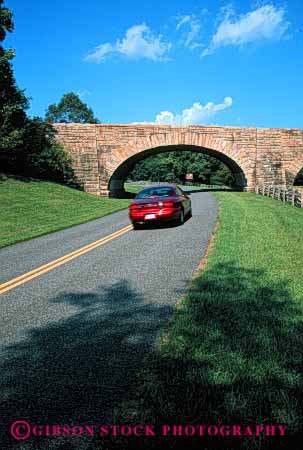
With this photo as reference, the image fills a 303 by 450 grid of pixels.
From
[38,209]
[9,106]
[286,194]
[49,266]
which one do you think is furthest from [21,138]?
[49,266]

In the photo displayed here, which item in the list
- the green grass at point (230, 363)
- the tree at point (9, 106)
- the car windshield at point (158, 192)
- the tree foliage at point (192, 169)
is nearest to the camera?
the green grass at point (230, 363)

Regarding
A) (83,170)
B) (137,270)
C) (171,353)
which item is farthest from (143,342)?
(83,170)

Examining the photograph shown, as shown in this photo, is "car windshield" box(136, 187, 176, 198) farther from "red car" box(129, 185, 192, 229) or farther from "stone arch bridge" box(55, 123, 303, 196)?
Answer: "stone arch bridge" box(55, 123, 303, 196)

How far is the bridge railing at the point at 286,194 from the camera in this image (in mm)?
18978

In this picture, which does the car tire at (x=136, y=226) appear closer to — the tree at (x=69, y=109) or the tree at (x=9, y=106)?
the tree at (x=9, y=106)

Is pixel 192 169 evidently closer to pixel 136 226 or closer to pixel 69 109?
pixel 69 109

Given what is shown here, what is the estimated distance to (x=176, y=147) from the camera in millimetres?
32156

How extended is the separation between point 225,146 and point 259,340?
29.1 meters

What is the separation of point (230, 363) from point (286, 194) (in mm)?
20498

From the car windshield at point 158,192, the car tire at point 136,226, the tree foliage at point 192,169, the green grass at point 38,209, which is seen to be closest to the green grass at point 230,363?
the car tire at point 136,226

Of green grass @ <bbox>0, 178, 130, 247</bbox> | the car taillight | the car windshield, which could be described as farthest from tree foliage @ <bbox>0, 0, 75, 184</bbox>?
the car taillight

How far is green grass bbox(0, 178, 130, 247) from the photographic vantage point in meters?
13.1

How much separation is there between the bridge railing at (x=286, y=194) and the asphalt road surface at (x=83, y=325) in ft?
41.0

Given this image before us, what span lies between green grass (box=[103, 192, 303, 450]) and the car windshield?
7.52 meters
